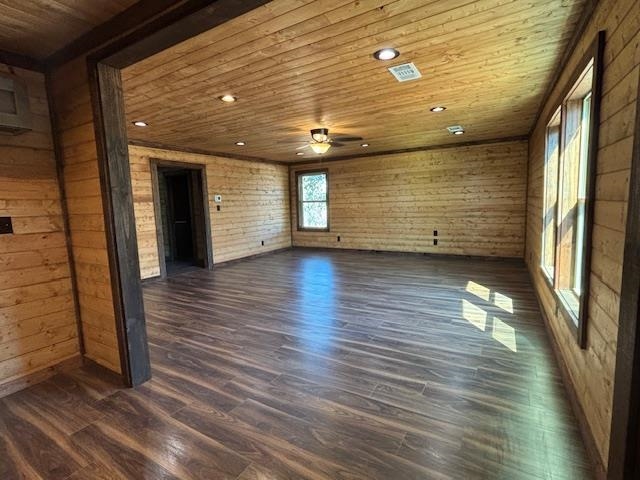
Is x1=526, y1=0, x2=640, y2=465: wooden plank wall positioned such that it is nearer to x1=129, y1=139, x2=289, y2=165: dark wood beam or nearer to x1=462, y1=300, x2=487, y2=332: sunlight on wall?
x1=462, y1=300, x2=487, y2=332: sunlight on wall

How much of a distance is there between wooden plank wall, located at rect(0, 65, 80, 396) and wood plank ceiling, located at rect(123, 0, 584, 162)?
0.95 meters

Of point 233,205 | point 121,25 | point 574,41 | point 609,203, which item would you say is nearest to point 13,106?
point 121,25

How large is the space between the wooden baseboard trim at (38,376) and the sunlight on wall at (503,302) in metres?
4.36

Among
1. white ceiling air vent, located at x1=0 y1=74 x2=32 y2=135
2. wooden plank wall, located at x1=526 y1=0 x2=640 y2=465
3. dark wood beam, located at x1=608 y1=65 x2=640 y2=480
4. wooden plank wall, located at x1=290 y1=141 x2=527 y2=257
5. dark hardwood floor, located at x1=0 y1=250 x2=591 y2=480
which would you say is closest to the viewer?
dark wood beam, located at x1=608 y1=65 x2=640 y2=480

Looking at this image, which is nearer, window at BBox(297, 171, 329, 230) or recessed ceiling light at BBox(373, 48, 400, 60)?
recessed ceiling light at BBox(373, 48, 400, 60)

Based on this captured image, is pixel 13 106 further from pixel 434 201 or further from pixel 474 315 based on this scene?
pixel 434 201

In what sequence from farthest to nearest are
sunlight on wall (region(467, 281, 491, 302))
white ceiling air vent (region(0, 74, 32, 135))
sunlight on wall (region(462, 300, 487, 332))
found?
1. sunlight on wall (region(467, 281, 491, 302))
2. sunlight on wall (region(462, 300, 487, 332))
3. white ceiling air vent (region(0, 74, 32, 135))

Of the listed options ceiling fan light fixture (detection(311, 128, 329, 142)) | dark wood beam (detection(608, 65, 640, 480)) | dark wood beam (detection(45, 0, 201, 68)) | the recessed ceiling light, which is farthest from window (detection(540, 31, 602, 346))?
ceiling fan light fixture (detection(311, 128, 329, 142))

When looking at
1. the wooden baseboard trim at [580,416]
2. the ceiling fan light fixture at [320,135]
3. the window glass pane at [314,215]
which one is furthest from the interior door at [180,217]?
the wooden baseboard trim at [580,416]

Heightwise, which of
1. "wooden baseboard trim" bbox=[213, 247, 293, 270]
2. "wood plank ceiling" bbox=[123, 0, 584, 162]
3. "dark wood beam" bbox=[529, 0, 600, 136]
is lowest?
"wooden baseboard trim" bbox=[213, 247, 293, 270]

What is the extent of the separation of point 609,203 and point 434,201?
571 centimetres

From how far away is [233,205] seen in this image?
7.16 metres

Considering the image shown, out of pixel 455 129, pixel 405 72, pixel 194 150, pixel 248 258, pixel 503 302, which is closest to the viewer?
pixel 405 72

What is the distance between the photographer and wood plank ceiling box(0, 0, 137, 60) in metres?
1.76
